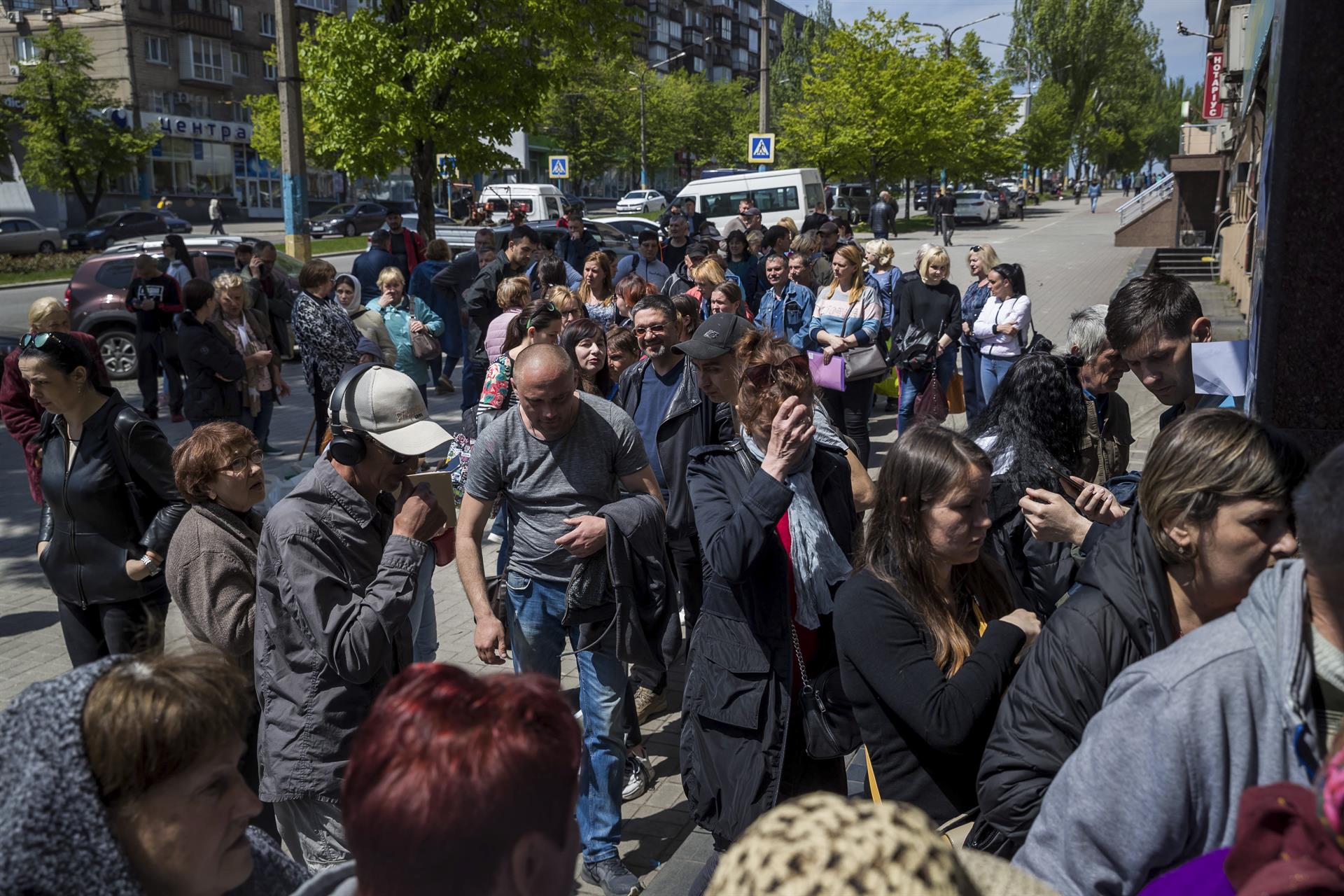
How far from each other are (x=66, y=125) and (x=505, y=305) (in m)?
43.5

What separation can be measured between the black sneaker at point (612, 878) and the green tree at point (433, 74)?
16.6 metres

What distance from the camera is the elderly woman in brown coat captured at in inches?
137

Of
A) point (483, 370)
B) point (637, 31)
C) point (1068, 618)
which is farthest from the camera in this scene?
point (637, 31)

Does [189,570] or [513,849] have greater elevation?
[513,849]

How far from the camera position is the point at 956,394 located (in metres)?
9.86

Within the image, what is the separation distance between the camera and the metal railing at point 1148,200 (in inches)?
1371

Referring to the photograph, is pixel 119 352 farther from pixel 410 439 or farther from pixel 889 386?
pixel 410 439

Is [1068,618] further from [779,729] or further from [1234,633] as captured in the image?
[779,729]

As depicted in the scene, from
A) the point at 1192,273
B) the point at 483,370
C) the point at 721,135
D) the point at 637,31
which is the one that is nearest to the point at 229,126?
the point at 721,135

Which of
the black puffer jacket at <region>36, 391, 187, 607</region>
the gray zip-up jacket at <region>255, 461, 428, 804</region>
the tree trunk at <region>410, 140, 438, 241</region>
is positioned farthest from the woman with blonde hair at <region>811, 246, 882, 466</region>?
the tree trunk at <region>410, 140, 438, 241</region>

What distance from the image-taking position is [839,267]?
9133 millimetres

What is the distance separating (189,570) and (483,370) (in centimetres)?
685

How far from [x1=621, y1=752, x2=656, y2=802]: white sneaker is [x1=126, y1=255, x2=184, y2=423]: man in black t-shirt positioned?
9155 mm

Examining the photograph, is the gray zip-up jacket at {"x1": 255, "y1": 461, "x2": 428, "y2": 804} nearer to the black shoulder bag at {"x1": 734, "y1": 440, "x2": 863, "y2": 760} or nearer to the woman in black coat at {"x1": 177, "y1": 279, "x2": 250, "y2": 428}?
the black shoulder bag at {"x1": 734, "y1": 440, "x2": 863, "y2": 760}
